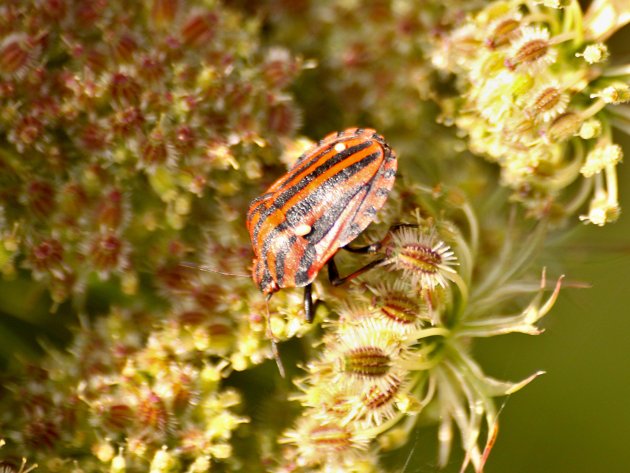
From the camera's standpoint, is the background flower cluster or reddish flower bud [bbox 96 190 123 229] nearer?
the background flower cluster

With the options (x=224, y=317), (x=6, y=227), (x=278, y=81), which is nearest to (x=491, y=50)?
(x=278, y=81)

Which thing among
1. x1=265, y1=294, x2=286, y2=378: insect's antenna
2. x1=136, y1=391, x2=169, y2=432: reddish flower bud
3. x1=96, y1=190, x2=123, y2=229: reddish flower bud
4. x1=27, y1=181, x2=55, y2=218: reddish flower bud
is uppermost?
x1=27, y1=181, x2=55, y2=218: reddish flower bud

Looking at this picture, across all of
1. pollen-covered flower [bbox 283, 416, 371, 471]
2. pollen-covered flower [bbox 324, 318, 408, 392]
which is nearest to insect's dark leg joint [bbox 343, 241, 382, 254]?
pollen-covered flower [bbox 324, 318, 408, 392]

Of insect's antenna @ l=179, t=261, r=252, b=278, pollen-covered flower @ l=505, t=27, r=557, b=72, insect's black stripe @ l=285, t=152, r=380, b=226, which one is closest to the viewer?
insect's black stripe @ l=285, t=152, r=380, b=226

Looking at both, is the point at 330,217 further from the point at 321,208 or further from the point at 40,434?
the point at 40,434

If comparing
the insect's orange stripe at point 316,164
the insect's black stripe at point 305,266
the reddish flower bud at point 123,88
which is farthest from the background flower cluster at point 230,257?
the insect's orange stripe at point 316,164

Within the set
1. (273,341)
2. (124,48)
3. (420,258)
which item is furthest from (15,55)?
(420,258)

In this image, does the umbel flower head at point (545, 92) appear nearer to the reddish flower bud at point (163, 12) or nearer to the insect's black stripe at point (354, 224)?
the insect's black stripe at point (354, 224)

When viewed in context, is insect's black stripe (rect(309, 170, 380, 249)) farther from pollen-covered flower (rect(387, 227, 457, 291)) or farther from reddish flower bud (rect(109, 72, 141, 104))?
reddish flower bud (rect(109, 72, 141, 104))
